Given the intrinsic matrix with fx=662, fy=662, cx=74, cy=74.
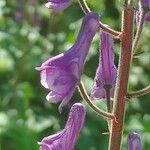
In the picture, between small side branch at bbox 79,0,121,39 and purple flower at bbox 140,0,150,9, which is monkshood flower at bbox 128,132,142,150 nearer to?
small side branch at bbox 79,0,121,39

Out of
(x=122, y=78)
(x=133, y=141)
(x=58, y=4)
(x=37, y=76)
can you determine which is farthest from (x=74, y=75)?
(x=37, y=76)

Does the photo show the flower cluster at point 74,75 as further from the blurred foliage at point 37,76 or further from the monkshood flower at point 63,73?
the blurred foliage at point 37,76

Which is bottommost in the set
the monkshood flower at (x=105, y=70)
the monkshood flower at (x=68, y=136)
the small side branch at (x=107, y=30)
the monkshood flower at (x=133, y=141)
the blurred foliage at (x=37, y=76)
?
the blurred foliage at (x=37, y=76)

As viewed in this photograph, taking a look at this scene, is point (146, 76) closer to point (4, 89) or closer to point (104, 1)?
point (104, 1)

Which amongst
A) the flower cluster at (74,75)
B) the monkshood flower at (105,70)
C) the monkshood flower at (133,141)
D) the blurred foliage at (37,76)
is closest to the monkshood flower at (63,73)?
the flower cluster at (74,75)

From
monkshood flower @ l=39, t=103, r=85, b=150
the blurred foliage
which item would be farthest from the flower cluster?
the blurred foliage

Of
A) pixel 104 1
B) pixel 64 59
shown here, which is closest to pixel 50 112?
pixel 104 1
